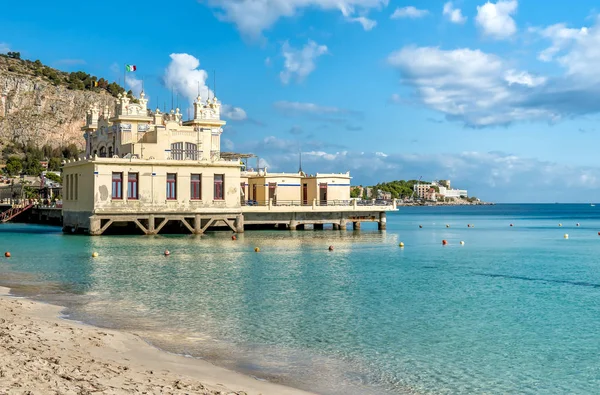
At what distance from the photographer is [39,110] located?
19150 cm

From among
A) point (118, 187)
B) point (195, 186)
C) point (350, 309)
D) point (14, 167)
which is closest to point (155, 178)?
point (118, 187)

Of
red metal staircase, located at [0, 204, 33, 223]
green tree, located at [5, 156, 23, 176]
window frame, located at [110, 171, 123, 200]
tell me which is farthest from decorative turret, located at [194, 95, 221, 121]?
green tree, located at [5, 156, 23, 176]

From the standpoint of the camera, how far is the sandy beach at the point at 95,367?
36.6 ft

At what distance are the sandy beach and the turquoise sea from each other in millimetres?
1017

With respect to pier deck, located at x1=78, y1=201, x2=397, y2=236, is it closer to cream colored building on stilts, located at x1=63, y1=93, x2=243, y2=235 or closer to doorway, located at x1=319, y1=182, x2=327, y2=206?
cream colored building on stilts, located at x1=63, y1=93, x2=243, y2=235

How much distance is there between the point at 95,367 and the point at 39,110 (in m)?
194

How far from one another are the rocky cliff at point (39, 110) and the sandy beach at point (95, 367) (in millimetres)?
178725

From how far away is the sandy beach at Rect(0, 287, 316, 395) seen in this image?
36.6ft

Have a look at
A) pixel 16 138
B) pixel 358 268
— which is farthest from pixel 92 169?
pixel 16 138

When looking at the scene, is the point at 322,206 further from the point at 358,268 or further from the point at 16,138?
the point at 16,138

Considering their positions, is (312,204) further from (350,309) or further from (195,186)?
(350,309)

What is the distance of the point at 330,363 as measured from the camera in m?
15.6

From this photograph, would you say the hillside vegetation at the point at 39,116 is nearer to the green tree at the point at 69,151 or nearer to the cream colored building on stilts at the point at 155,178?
the green tree at the point at 69,151

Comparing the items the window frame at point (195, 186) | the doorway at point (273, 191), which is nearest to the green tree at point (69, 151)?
the doorway at point (273, 191)
